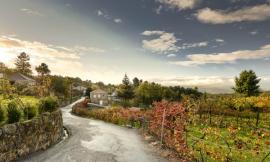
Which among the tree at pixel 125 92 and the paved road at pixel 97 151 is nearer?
the paved road at pixel 97 151

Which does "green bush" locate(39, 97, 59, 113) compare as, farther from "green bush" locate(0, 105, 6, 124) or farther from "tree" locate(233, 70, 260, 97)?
"tree" locate(233, 70, 260, 97)

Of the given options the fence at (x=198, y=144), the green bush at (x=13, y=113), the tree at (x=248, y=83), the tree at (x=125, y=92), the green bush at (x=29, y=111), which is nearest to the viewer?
the fence at (x=198, y=144)

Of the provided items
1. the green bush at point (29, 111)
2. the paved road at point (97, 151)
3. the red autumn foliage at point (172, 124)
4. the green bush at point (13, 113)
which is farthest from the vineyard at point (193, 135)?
the green bush at point (13, 113)

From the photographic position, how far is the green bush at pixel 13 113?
13.4 m

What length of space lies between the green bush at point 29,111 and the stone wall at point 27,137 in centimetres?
40

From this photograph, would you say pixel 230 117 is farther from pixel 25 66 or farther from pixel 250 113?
pixel 25 66

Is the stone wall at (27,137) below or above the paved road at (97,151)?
above

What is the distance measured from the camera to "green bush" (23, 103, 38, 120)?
50.7ft

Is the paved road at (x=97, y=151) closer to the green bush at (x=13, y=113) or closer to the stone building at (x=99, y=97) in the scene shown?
the green bush at (x=13, y=113)

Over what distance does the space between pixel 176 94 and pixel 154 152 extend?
241 feet

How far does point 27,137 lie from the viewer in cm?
1434

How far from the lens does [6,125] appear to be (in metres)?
12.6

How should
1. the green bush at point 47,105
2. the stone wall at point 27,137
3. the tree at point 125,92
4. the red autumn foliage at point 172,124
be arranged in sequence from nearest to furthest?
the stone wall at point 27,137
the red autumn foliage at point 172,124
the green bush at point 47,105
the tree at point 125,92

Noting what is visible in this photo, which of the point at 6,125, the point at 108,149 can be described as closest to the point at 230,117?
the point at 108,149
